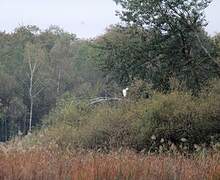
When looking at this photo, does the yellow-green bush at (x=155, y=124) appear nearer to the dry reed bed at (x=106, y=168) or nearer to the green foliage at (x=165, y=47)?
the green foliage at (x=165, y=47)

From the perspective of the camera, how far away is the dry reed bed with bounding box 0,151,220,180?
7727 mm

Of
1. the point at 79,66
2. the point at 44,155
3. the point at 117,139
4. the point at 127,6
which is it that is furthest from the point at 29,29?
the point at 44,155

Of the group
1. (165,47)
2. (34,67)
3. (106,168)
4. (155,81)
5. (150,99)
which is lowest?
(106,168)

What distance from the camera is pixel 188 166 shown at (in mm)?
8195

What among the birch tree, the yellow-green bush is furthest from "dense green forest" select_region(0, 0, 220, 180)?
the birch tree

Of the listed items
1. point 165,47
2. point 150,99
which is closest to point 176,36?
point 165,47

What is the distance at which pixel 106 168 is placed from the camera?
7855 mm

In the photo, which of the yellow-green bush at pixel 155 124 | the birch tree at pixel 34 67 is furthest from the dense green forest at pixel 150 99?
the birch tree at pixel 34 67

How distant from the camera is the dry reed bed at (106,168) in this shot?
7.73 meters

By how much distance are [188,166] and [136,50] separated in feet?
58.9

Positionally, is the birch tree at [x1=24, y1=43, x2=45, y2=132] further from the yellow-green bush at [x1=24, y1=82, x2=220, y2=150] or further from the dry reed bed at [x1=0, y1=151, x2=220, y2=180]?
the dry reed bed at [x1=0, y1=151, x2=220, y2=180]

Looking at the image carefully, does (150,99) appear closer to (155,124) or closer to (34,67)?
(155,124)

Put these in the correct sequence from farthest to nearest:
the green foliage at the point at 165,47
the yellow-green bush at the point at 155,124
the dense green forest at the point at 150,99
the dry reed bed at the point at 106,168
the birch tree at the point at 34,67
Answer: the birch tree at the point at 34,67
the green foliage at the point at 165,47
the yellow-green bush at the point at 155,124
the dense green forest at the point at 150,99
the dry reed bed at the point at 106,168

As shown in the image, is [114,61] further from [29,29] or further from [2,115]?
[29,29]
